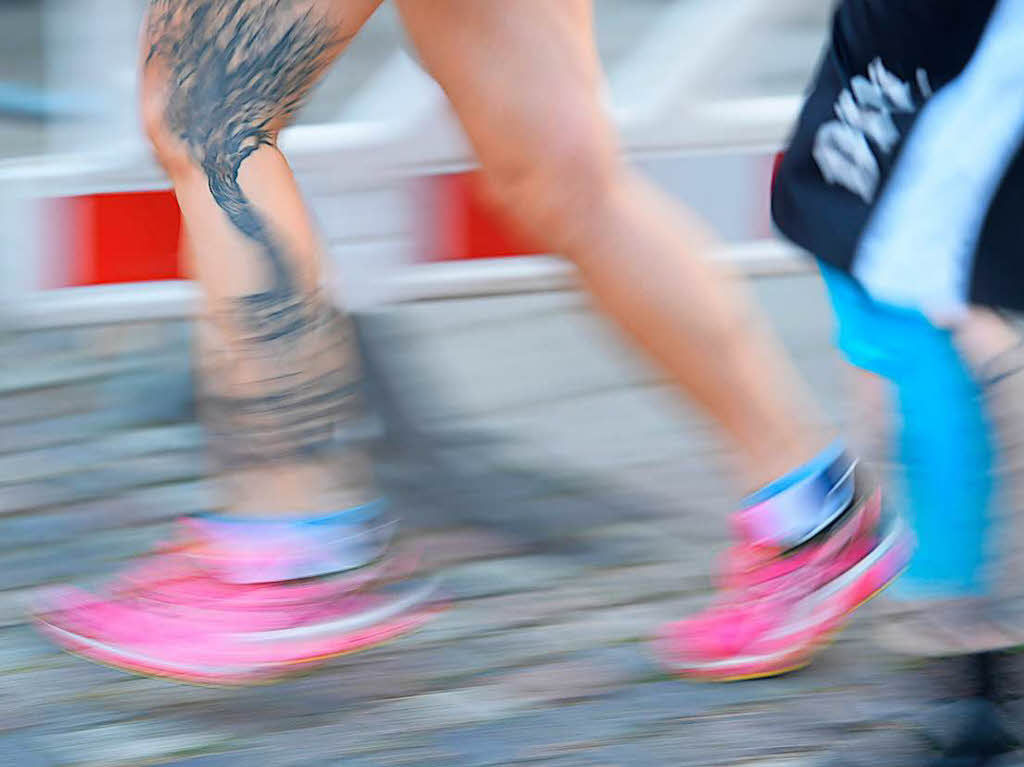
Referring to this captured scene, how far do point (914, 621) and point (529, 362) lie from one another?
139cm

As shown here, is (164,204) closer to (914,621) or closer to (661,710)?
(661,710)

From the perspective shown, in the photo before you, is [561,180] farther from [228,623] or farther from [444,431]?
[444,431]

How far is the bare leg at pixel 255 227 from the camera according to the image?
176 centimetres

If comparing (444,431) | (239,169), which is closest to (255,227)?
(239,169)

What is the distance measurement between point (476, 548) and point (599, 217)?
1.78 ft

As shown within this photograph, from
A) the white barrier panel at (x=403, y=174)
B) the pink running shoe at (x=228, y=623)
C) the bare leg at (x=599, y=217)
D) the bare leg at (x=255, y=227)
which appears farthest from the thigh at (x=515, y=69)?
the white barrier panel at (x=403, y=174)

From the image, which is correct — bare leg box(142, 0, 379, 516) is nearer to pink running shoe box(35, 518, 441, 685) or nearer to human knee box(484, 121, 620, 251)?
pink running shoe box(35, 518, 441, 685)

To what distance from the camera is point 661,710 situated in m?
1.73

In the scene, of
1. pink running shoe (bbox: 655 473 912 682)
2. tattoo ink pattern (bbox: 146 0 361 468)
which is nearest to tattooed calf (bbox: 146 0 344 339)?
tattoo ink pattern (bbox: 146 0 361 468)

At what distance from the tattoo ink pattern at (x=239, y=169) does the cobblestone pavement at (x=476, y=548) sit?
0.28 meters

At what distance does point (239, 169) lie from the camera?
1.80 metres

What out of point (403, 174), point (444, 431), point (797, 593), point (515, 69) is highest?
point (515, 69)

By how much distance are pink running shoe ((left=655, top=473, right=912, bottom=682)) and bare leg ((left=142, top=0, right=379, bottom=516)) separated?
0.43 m

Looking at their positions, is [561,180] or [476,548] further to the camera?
[476,548]
